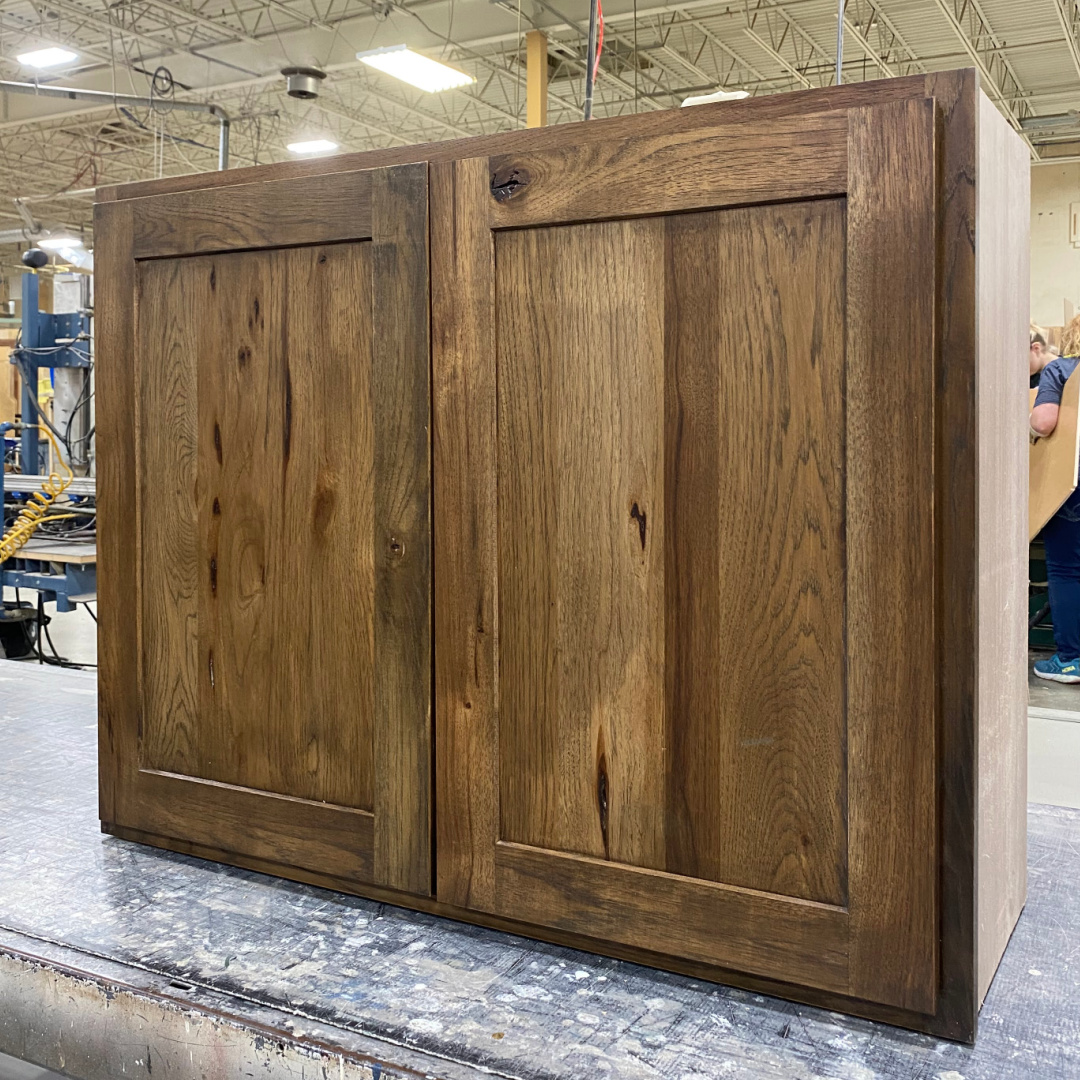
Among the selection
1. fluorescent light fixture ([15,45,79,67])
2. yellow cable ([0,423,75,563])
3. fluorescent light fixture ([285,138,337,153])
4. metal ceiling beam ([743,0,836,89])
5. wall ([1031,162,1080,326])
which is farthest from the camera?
Answer: wall ([1031,162,1080,326])

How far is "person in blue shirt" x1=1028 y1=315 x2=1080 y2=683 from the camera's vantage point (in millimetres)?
4379

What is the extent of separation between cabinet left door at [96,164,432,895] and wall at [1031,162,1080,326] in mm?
11947

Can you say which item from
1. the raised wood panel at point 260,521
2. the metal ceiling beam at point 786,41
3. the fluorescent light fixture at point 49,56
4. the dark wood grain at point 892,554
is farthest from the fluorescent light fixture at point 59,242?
the dark wood grain at point 892,554

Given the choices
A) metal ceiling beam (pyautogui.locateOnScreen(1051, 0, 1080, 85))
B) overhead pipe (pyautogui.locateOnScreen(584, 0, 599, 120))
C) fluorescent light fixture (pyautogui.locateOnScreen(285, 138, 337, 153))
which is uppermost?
metal ceiling beam (pyautogui.locateOnScreen(1051, 0, 1080, 85))

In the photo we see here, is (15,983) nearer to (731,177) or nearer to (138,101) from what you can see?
(731,177)

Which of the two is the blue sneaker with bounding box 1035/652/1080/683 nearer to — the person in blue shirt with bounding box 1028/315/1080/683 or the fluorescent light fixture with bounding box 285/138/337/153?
the person in blue shirt with bounding box 1028/315/1080/683

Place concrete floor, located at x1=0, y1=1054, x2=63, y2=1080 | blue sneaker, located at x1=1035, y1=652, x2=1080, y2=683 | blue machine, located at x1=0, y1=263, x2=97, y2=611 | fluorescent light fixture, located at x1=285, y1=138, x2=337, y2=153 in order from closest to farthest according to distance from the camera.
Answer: concrete floor, located at x1=0, y1=1054, x2=63, y2=1080, blue sneaker, located at x1=1035, y1=652, x2=1080, y2=683, blue machine, located at x1=0, y1=263, x2=97, y2=611, fluorescent light fixture, located at x1=285, y1=138, x2=337, y2=153

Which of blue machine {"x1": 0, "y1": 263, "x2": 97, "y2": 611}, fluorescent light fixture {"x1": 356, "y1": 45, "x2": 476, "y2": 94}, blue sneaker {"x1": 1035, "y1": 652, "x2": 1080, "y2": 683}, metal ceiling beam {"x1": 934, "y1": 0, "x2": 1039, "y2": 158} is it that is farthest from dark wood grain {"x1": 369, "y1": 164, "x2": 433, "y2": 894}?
metal ceiling beam {"x1": 934, "y1": 0, "x2": 1039, "y2": 158}

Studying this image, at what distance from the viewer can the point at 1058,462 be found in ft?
14.4

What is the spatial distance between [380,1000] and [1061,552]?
4.18 meters

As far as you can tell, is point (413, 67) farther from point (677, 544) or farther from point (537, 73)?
point (677, 544)

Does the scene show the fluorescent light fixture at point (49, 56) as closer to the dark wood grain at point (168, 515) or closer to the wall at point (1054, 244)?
the dark wood grain at point (168, 515)

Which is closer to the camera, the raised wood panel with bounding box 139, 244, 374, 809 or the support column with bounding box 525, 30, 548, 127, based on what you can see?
the raised wood panel with bounding box 139, 244, 374, 809

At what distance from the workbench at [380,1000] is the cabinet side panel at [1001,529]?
9 centimetres
